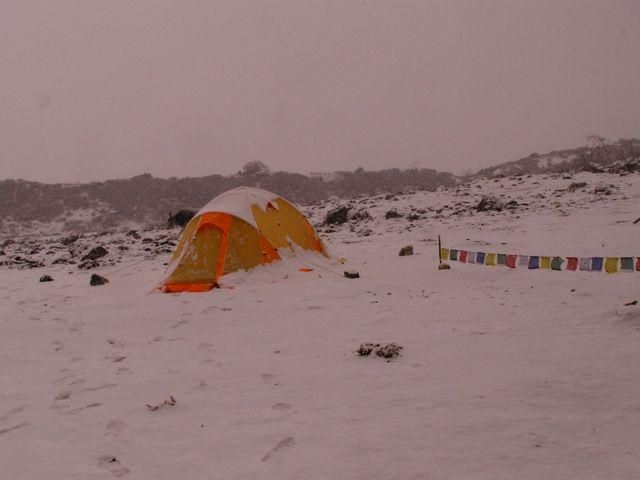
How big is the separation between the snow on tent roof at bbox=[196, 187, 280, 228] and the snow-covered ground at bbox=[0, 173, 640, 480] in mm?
1221

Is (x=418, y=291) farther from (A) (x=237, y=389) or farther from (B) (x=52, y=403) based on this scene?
(B) (x=52, y=403)

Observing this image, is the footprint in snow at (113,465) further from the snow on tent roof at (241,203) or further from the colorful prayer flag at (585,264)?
the colorful prayer flag at (585,264)

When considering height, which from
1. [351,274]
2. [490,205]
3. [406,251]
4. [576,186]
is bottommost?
[351,274]

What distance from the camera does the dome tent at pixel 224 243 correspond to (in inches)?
350

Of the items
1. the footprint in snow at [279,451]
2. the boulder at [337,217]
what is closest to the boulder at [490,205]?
the boulder at [337,217]

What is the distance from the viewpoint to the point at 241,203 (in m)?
9.70

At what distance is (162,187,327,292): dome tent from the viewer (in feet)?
29.2

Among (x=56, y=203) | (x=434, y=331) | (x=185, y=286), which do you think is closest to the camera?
(x=434, y=331)

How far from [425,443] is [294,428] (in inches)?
36.0

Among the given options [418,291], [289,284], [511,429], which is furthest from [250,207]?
[511,429]

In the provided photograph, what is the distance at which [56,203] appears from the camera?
3247 cm

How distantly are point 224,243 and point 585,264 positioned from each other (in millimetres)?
6290

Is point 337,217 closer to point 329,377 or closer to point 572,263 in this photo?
point 572,263

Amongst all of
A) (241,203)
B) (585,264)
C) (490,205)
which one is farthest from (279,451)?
(490,205)
